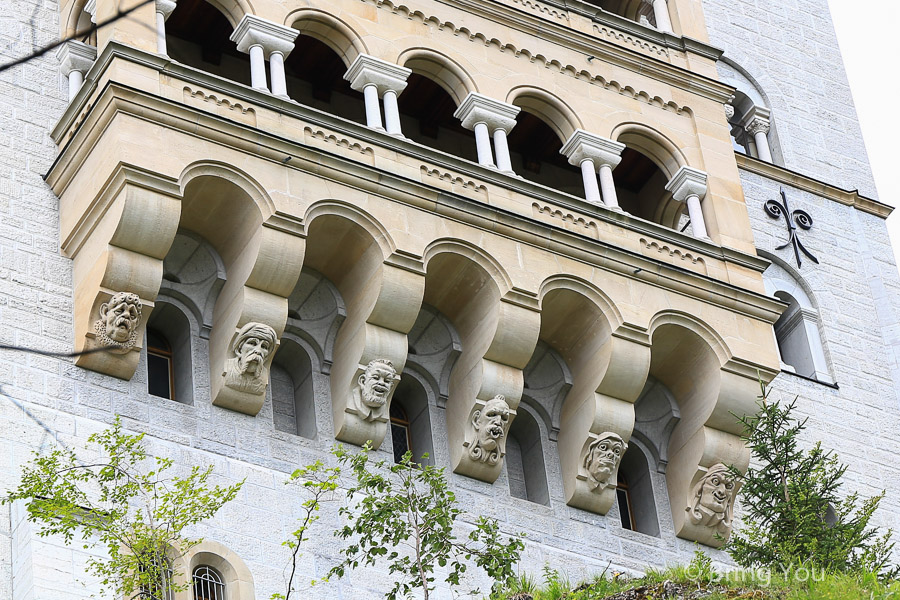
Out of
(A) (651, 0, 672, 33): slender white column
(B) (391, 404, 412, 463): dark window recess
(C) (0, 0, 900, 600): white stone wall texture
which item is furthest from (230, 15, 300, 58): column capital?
(A) (651, 0, 672, 33): slender white column

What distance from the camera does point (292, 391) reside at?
20.0 m

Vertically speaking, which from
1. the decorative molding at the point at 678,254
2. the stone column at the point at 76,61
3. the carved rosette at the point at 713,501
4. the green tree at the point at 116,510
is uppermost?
the stone column at the point at 76,61

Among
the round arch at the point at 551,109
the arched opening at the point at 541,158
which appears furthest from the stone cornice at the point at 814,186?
the round arch at the point at 551,109

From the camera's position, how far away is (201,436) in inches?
730

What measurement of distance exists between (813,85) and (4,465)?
15581mm

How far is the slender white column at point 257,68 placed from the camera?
66.6ft

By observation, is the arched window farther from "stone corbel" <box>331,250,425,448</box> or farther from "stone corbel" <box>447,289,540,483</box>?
"stone corbel" <box>447,289,540,483</box>

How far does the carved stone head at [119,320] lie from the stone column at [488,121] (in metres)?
4.85

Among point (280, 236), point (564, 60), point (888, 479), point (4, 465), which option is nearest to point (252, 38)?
point (280, 236)

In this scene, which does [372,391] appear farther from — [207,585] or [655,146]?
[655,146]

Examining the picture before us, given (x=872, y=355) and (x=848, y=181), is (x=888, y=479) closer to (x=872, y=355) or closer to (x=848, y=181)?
(x=872, y=355)

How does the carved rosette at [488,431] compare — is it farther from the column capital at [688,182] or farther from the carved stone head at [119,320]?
the column capital at [688,182]

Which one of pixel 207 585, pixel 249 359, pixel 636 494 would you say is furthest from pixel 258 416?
pixel 636 494

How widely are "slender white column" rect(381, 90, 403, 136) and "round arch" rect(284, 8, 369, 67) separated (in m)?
0.56
